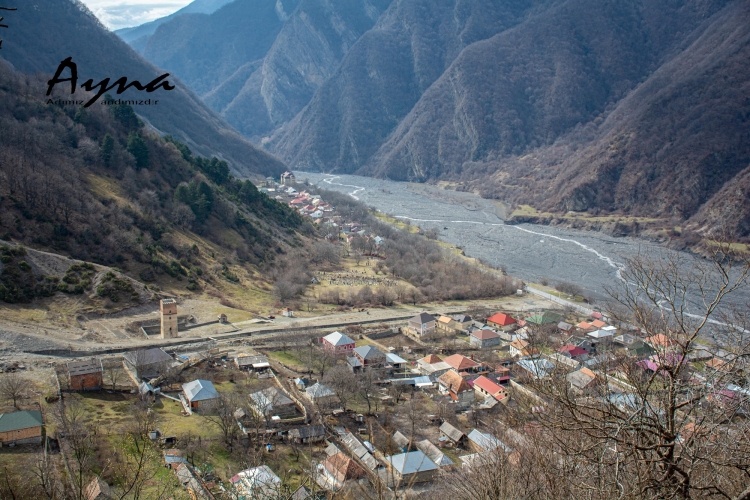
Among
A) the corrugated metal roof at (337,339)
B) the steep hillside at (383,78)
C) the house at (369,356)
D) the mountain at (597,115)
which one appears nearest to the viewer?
the house at (369,356)

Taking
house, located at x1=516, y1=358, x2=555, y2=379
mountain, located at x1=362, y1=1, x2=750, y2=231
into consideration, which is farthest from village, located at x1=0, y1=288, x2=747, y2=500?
mountain, located at x1=362, y1=1, x2=750, y2=231

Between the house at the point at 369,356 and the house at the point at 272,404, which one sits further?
the house at the point at 369,356

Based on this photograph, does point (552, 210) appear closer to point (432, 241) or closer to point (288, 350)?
point (432, 241)

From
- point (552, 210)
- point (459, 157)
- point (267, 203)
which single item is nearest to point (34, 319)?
point (267, 203)

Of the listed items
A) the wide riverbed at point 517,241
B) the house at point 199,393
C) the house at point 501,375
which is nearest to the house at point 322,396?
the house at point 199,393

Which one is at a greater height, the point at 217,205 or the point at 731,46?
the point at 731,46

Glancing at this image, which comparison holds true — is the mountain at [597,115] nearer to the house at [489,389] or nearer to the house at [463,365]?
the house at [463,365]

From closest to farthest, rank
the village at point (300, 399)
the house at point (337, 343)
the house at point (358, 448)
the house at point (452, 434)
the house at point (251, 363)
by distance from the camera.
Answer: the village at point (300, 399) < the house at point (358, 448) < the house at point (452, 434) < the house at point (251, 363) < the house at point (337, 343)
